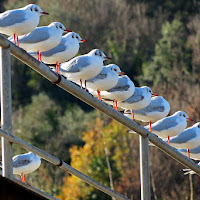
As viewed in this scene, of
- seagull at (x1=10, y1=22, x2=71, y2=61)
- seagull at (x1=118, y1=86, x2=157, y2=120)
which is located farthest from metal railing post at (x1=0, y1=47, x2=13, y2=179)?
seagull at (x1=118, y1=86, x2=157, y2=120)

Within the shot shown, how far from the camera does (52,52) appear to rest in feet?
20.9

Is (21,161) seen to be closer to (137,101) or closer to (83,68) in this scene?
(137,101)

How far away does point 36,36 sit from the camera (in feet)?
20.0

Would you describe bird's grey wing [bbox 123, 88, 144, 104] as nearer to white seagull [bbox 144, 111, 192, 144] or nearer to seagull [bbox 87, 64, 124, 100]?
seagull [bbox 87, 64, 124, 100]

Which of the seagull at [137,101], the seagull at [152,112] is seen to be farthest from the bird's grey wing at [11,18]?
the seagull at [152,112]

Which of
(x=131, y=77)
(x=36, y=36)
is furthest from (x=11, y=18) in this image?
(x=131, y=77)

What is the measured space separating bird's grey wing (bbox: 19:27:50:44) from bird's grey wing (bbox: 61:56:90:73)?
0.32 meters

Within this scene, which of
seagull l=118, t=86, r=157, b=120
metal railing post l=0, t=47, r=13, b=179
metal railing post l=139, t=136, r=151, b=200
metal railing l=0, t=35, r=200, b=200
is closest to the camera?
metal railing post l=0, t=47, r=13, b=179

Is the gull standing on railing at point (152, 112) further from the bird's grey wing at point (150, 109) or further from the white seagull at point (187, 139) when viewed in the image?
the white seagull at point (187, 139)

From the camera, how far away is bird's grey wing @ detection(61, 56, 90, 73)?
6145mm

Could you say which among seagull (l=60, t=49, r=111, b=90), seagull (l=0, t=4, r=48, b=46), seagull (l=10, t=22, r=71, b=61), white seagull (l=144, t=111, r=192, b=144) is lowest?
white seagull (l=144, t=111, r=192, b=144)

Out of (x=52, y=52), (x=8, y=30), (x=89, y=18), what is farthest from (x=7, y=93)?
(x=89, y=18)

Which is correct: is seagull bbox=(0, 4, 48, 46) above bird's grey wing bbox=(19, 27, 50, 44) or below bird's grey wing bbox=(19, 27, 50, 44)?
above

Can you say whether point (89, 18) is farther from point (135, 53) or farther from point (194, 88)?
point (194, 88)
